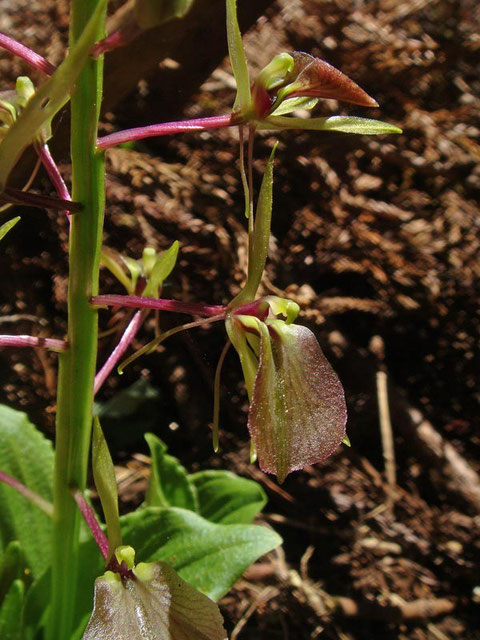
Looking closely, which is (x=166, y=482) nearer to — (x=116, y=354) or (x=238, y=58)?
(x=116, y=354)

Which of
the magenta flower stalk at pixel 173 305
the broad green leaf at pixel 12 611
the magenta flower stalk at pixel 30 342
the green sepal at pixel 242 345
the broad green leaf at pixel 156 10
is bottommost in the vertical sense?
the broad green leaf at pixel 12 611

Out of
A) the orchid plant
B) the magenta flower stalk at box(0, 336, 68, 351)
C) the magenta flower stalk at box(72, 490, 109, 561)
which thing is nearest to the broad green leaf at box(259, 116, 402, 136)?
the orchid plant

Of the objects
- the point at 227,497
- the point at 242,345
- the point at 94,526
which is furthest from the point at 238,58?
the point at 227,497

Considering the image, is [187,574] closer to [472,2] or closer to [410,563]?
[410,563]

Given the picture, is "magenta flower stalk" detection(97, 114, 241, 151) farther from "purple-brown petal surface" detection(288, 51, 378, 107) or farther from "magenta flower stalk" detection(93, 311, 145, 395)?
"magenta flower stalk" detection(93, 311, 145, 395)

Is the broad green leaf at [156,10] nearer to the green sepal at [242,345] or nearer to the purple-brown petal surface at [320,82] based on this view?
the purple-brown petal surface at [320,82]

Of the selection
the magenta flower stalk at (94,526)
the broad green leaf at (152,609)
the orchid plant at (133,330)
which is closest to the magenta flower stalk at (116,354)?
the orchid plant at (133,330)
